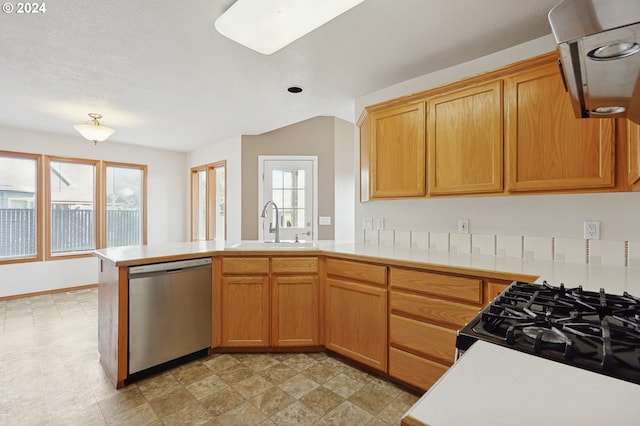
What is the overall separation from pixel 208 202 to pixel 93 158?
188cm

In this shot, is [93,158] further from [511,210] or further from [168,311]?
[511,210]

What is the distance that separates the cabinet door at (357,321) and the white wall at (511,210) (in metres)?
0.84

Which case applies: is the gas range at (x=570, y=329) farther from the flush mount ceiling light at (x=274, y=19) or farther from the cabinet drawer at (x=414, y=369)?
the flush mount ceiling light at (x=274, y=19)

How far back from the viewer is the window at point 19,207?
170 inches

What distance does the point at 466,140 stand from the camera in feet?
7.07

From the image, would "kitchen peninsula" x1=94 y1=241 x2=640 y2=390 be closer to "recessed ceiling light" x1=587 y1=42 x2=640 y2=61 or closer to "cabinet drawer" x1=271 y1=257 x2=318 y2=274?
"cabinet drawer" x1=271 y1=257 x2=318 y2=274

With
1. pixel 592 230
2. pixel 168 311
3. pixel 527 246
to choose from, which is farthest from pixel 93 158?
pixel 592 230

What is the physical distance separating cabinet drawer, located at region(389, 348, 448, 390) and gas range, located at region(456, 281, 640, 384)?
3.25 feet

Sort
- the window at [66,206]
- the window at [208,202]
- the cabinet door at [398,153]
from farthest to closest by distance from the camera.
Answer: the window at [208,202] < the window at [66,206] < the cabinet door at [398,153]

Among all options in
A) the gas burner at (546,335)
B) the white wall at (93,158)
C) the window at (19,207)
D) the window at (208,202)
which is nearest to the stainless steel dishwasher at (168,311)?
the gas burner at (546,335)

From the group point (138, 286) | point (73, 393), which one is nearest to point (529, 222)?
point (138, 286)

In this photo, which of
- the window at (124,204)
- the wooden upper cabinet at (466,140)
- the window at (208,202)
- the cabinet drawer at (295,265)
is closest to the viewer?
the wooden upper cabinet at (466,140)

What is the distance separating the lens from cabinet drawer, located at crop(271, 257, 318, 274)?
257 centimetres

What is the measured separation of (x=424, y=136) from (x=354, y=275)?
1.18 meters
